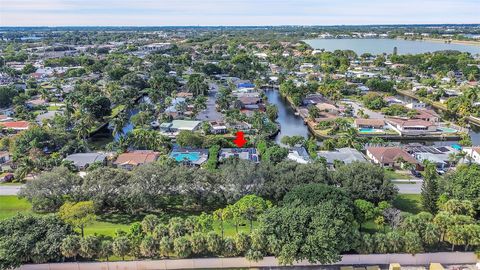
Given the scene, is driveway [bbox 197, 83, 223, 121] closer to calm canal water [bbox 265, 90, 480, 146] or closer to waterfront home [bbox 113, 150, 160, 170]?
calm canal water [bbox 265, 90, 480, 146]

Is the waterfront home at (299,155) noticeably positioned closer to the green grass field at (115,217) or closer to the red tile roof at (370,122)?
the green grass field at (115,217)

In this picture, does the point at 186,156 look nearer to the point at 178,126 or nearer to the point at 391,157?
the point at 178,126

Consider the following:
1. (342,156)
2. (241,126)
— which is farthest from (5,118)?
(342,156)

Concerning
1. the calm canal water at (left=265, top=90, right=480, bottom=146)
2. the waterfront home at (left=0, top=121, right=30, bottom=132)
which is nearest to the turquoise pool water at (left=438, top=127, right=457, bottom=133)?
the calm canal water at (left=265, top=90, right=480, bottom=146)

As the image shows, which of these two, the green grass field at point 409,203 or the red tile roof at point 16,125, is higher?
the red tile roof at point 16,125

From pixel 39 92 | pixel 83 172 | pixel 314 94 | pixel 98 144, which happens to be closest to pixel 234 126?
pixel 98 144

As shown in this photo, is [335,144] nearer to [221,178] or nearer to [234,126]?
[234,126]

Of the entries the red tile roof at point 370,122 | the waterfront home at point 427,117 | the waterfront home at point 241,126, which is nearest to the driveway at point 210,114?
the waterfront home at point 241,126
